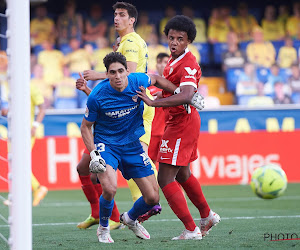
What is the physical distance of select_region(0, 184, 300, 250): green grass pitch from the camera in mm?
5445

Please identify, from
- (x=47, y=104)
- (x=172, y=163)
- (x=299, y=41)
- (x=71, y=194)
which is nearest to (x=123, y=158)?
(x=172, y=163)

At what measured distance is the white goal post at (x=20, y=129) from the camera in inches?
153

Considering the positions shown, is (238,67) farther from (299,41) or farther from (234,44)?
(299,41)

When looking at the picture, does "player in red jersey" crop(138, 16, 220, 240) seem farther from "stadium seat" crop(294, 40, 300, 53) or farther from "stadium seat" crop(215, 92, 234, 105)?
"stadium seat" crop(294, 40, 300, 53)

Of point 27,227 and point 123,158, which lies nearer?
point 27,227

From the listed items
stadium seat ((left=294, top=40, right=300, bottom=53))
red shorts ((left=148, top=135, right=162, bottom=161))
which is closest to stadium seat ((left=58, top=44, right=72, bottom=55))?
stadium seat ((left=294, top=40, right=300, bottom=53))

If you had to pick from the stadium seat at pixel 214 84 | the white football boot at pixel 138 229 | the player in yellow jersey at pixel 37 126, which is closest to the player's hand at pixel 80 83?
the white football boot at pixel 138 229

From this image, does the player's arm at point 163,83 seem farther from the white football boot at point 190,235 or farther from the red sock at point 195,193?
the white football boot at point 190,235

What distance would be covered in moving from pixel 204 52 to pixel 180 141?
1214 cm

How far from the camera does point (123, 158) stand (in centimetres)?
589

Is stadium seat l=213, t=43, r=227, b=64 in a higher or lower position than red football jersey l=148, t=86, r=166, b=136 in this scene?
higher

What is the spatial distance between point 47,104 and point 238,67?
5222mm

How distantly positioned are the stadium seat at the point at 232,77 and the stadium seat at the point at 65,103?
13.6 feet

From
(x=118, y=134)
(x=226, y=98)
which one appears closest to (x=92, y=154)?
(x=118, y=134)
